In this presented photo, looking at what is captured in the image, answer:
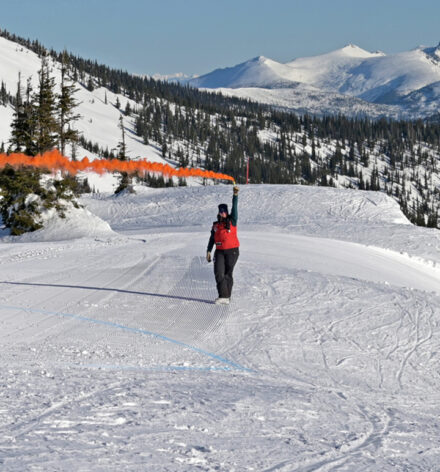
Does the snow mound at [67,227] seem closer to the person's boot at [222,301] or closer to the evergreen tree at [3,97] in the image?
the person's boot at [222,301]

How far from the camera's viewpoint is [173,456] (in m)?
4.59

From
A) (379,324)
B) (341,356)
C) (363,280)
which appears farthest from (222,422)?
(363,280)

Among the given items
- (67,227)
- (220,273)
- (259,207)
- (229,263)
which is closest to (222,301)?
(220,273)

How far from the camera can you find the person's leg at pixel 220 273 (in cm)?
1154

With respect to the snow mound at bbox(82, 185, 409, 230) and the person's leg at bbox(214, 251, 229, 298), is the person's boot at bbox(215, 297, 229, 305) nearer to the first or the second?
the person's leg at bbox(214, 251, 229, 298)

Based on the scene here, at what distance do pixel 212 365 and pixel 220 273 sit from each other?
12.7 ft

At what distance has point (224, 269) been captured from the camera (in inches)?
459

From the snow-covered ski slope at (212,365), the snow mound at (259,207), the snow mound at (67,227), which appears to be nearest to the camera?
the snow-covered ski slope at (212,365)

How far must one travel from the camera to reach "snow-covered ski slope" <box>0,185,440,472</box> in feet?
15.8

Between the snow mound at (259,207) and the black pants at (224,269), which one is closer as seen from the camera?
the black pants at (224,269)

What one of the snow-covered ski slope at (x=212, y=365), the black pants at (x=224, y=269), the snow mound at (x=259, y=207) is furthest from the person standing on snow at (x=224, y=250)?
the snow mound at (x=259, y=207)

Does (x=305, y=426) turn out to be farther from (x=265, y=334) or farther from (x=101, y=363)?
(x=265, y=334)

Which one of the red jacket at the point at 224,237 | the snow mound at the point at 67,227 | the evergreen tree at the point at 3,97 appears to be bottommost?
the snow mound at the point at 67,227

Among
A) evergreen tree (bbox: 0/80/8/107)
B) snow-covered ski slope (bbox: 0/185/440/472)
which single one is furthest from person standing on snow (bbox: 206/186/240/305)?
evergreen tree (bbox: 0/80/8/107)
